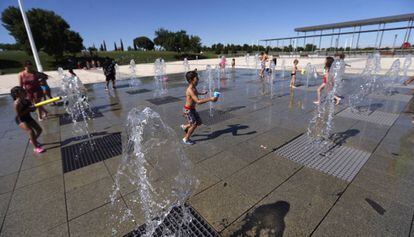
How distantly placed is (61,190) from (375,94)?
11.9 m

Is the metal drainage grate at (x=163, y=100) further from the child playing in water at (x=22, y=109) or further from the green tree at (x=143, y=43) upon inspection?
the green tree at (x=143, y=43)

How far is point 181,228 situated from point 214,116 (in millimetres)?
4545

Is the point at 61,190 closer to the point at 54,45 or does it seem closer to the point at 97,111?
the point at 97,111

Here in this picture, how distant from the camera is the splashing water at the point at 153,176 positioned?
281cm

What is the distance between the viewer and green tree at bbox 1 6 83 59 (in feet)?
129

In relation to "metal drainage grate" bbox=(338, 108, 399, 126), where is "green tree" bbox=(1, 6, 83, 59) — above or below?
above

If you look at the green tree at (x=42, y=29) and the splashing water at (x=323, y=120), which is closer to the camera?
the splashing water at (x=323, y=120)

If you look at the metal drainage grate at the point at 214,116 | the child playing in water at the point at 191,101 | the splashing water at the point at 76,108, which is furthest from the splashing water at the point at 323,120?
the splashing water at the point at 76,108

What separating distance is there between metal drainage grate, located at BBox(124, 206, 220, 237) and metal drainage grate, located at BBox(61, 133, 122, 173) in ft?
7.67

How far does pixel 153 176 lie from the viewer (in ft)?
12.0

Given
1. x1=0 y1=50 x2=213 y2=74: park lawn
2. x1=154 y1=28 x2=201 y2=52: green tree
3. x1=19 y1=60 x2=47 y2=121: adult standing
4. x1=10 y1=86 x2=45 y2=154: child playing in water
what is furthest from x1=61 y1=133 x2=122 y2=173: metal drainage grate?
x1=154 y1=28 x2=201 y2=52: green tree

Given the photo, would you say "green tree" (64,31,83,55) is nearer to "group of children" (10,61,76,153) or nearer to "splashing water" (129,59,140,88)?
"splashing water" (129,59,140,88)

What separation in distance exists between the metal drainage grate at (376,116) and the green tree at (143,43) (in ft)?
380

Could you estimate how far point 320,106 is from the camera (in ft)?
25.2
